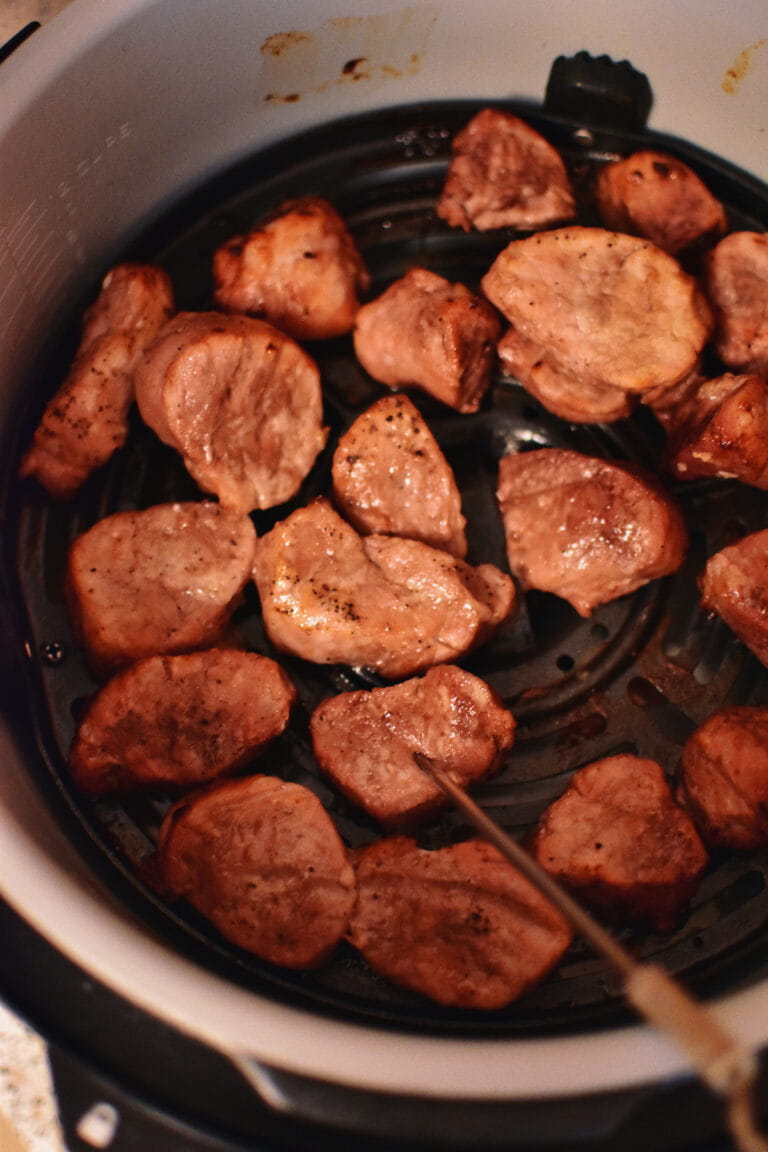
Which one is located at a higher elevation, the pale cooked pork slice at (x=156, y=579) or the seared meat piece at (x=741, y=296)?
the pale cooked pork slice at (x=156, y=579)

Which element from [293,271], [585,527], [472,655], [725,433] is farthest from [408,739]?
[293,271]

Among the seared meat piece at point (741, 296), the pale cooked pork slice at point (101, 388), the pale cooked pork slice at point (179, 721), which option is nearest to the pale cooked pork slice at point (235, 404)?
the pale cooked pork slice at point (101, 388)

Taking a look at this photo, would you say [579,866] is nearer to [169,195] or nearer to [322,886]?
[322,886]

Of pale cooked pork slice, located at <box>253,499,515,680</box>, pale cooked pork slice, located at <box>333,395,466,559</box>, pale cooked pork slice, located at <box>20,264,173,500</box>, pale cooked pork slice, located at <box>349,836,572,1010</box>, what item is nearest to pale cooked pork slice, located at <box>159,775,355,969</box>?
pale cooked pork slice, located at <box>349,836,572,1010</box>

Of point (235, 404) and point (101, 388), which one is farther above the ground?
point (101, 388)

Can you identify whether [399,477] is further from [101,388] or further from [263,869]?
[263,869]

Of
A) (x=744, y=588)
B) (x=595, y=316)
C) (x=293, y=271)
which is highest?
(x=293, y=271)

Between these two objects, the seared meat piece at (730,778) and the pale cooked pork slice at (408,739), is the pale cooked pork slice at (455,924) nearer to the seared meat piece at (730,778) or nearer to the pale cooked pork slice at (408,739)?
the pale cooked pork slice at (408,739)
